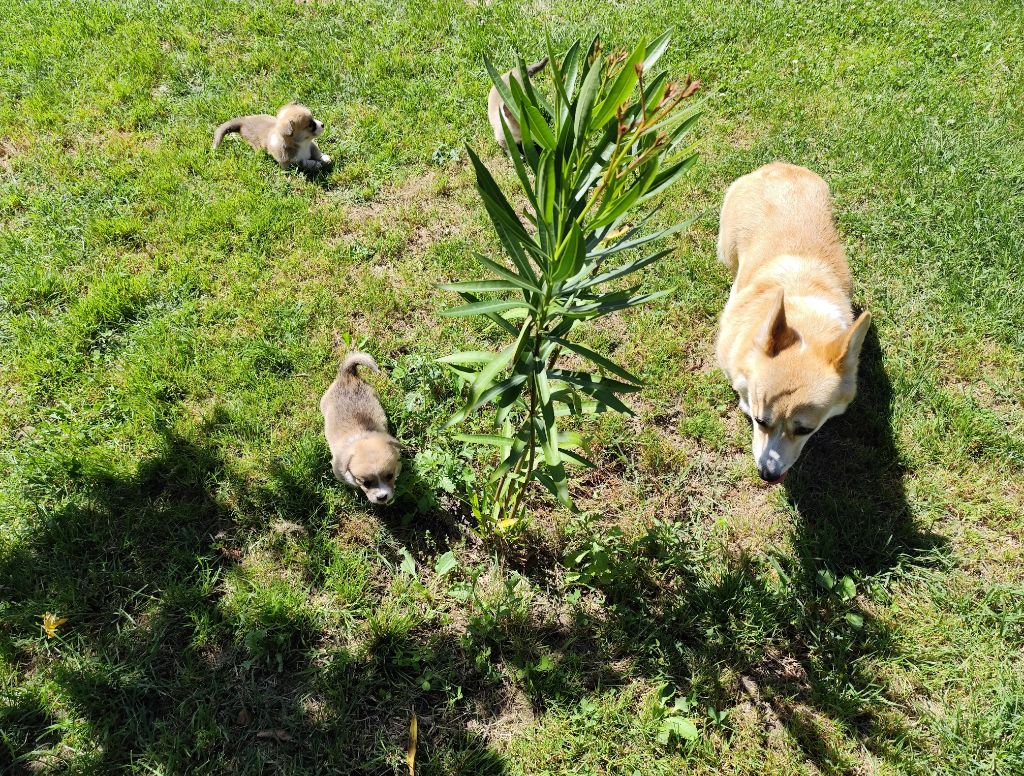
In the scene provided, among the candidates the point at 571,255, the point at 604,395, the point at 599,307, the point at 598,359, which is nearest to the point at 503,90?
the point at 571,255

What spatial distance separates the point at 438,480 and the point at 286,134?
344 cm

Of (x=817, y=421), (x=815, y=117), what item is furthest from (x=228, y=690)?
(x=815, y=117)

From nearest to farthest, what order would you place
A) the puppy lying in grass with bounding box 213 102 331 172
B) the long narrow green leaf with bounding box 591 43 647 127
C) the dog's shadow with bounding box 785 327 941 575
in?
the long narrow green leaf with bounding box 591 43 647 127, the dog's shadow with bounding box 785 327 941 575, the puppy lying in grass with bounding box 213 102 331 172

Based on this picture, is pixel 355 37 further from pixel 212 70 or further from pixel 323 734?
pixel 323 734

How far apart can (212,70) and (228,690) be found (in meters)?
6.13

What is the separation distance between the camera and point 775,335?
2992mm

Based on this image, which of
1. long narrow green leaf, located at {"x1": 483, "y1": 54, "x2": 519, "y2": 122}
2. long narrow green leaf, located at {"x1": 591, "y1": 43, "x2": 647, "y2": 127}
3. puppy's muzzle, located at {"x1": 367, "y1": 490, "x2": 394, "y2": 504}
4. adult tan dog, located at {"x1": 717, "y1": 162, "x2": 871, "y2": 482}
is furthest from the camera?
puppy's muzzle, located at {"x1": 367, "y1": 490, "x2": 394, "y2": 504}

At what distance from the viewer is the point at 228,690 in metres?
2.95

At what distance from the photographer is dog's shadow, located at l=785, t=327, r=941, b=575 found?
134 inches

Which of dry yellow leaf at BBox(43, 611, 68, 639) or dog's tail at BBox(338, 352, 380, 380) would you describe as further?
dog's tail at BBox(338, 352, 380, 380)

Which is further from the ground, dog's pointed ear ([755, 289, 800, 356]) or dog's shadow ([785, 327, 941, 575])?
dog's pointed ear ([755, 289, 800, 356])

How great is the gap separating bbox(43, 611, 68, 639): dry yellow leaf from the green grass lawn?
4 cm

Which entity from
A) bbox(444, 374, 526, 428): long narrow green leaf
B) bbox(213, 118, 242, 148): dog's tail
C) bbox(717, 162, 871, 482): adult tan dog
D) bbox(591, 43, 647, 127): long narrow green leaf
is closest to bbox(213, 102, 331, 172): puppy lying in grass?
bbox(213, 118, 242, 148): dog's tail

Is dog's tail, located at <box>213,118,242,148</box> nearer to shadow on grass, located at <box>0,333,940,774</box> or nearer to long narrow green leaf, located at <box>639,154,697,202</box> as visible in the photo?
shadow on grass, located at <box>0,333,940,774</box>
